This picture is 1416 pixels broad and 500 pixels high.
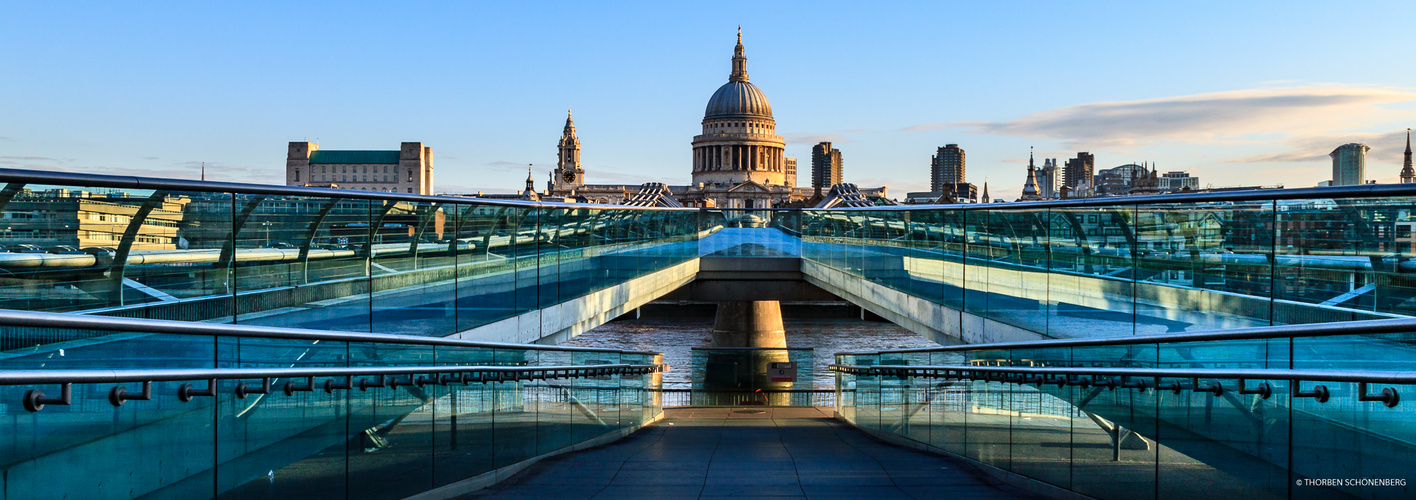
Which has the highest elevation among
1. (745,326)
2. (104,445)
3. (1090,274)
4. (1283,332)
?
(1090,274)

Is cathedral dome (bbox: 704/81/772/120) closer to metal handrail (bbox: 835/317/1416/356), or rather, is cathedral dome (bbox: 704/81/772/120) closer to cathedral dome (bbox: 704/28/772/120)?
cathedral dome (bbox: 704/28/772/120)

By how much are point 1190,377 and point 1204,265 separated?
175 cm

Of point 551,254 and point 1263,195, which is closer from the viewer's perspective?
point 1263,195

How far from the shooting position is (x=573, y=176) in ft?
580

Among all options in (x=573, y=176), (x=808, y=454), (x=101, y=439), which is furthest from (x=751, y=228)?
(x=573, y=176)

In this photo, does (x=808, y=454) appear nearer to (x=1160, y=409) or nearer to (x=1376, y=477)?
(x=1160, y=409)

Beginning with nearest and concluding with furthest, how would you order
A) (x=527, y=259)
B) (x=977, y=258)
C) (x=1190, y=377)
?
(x=1190, y=377) < (x=527, y=259) < (x=977, y=258)

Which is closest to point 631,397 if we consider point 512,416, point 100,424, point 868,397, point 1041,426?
point 868,397

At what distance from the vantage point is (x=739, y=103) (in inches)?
6240

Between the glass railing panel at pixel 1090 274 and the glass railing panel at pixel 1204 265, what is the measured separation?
19 cm

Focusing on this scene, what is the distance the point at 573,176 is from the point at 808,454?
169073 millimetres

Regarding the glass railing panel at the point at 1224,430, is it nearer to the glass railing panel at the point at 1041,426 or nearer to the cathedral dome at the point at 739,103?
the glass railing panel at the point at 1041,426

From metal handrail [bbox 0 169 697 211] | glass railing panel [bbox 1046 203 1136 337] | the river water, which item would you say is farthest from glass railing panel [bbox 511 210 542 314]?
the river water

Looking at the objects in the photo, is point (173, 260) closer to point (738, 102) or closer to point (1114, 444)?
point (1114, 444)
